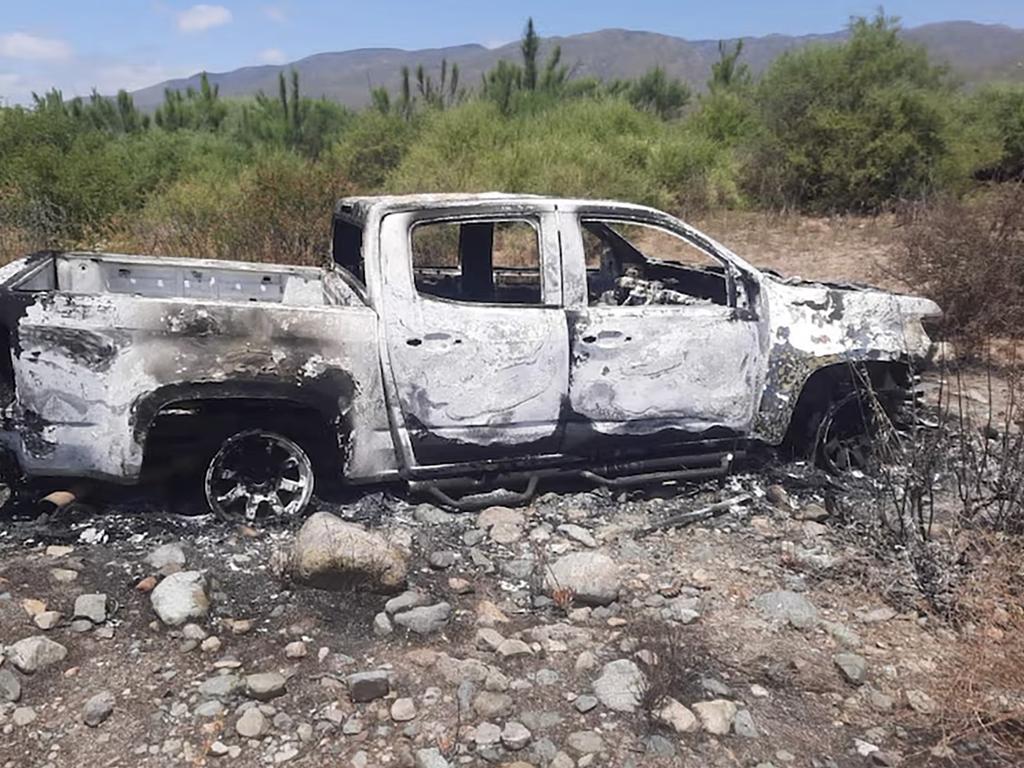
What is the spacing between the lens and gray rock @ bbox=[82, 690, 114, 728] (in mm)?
2797

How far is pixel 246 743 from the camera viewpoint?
9.01 feet

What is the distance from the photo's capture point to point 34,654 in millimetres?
3072

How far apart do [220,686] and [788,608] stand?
2400mm

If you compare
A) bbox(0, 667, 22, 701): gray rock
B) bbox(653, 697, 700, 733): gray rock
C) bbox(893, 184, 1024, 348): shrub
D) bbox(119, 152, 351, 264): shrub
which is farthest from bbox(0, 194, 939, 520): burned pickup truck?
bbox(119, 152, 351, 264): shrub

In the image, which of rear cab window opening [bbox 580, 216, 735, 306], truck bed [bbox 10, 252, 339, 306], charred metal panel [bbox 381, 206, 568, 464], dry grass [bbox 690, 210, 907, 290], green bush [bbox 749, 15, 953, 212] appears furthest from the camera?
green bush [bbox 749, 15, 953, 212]

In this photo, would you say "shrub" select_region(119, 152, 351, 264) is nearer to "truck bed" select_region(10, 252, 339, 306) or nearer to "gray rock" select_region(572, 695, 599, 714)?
"truck bed" select_region(10, 252, 339, 306)

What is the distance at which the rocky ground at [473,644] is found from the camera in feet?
9.15

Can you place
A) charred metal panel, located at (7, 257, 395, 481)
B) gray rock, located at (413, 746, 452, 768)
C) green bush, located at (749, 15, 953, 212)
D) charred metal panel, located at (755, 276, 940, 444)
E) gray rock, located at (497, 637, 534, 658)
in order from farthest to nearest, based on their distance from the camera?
green bush, located at (749, 15, 953, 212), charred metal panel, located at (755, 276, 940, 444), charred metal panel, located at (7, 257, 395, 481), gray rock, located at (497, 637, 534, 658), gray rock, located at (413, 746, 452, 768)

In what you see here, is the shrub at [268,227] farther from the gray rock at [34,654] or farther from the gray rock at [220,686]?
the gray rock at [220,686]

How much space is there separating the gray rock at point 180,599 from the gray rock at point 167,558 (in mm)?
218

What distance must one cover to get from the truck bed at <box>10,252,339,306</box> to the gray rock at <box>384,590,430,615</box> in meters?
1.77

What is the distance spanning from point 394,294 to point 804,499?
2.65 meters

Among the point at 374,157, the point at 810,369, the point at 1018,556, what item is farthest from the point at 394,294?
the point at 374,157

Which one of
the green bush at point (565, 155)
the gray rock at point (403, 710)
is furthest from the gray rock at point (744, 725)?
the green bush at point (565, 155)
